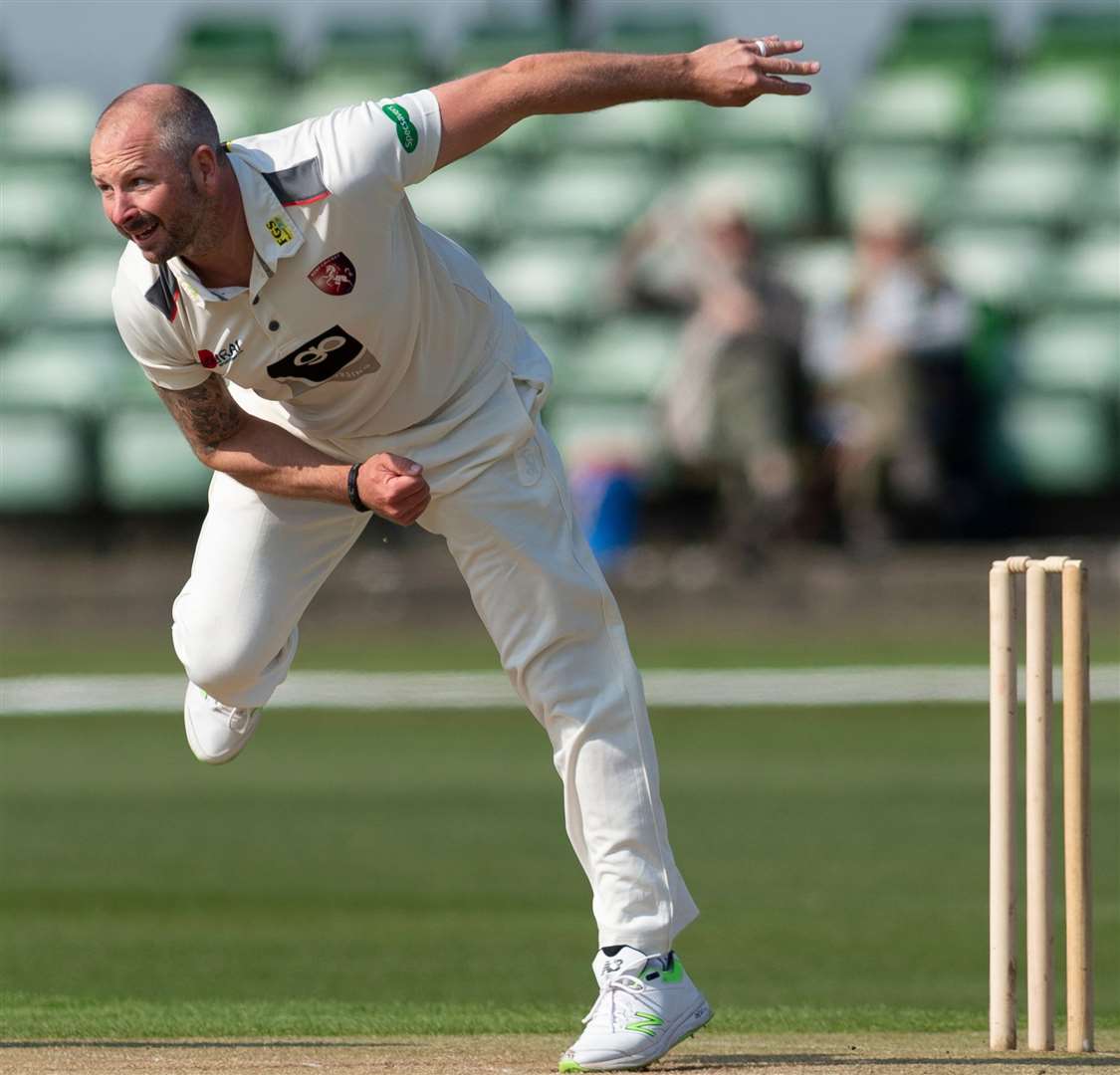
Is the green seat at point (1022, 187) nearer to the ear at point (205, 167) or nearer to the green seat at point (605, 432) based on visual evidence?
the green seat at point (605, 432)

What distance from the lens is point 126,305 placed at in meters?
3.40

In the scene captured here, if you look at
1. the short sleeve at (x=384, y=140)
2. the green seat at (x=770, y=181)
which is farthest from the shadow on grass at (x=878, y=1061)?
the green seat at (x=770, y=181)

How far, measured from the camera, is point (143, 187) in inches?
124

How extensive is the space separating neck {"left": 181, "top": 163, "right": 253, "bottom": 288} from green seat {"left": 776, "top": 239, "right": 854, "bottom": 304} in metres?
8.49

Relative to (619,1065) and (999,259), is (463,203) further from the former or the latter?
(619,1065)

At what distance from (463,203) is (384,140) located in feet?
32.9

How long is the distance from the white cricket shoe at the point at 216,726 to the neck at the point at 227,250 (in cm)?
87

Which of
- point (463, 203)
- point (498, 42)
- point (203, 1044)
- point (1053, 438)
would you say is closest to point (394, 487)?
point (203, 1044)

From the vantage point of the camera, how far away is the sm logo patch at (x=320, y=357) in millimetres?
3367

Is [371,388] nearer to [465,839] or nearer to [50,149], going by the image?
[465,839]

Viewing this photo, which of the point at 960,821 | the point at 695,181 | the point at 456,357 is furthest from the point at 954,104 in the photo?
the point at 456,357

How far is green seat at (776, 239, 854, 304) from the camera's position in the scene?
11805mm

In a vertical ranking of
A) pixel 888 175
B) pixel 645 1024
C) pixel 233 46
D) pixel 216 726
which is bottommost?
pixel 888 175

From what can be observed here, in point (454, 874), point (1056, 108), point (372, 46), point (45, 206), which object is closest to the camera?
point (454, 874)
